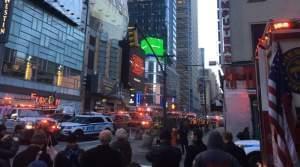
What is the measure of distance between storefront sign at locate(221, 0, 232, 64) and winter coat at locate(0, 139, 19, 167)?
59.3 feet

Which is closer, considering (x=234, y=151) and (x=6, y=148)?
(x=6, y=148)

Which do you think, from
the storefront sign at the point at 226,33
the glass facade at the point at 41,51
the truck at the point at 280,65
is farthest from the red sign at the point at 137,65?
the truck at the point at 280,65

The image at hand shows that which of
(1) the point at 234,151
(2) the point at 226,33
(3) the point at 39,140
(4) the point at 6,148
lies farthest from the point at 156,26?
(3) the point at 39,140

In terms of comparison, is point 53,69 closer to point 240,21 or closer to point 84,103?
point 84,103

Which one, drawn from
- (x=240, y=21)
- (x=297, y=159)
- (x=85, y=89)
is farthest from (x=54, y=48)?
(x=297, y=159)

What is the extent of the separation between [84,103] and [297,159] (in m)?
68.8

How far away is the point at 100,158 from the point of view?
5551mm

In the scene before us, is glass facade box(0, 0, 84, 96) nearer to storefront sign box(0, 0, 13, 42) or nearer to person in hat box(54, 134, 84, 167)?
storefront sign box(0, 0, 13, 42)

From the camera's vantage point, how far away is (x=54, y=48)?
60.8m

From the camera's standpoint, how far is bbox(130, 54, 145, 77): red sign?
10635 centimetres

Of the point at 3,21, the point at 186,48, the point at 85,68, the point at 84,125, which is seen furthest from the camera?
the point at 186,48

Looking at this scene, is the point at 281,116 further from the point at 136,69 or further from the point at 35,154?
the point at 136,69

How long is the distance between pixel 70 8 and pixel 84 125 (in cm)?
4217

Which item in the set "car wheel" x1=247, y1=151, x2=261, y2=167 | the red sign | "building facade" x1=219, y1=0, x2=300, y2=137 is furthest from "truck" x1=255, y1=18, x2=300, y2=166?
the red sign
